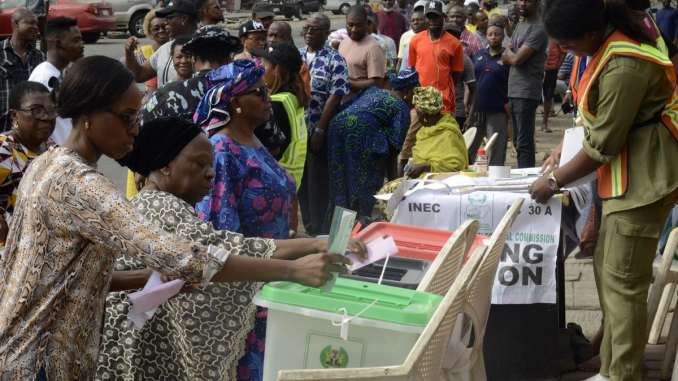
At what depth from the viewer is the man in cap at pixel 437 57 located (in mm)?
9234

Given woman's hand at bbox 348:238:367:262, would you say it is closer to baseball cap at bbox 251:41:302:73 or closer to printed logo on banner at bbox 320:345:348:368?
printed logo on banner at bbox 320:345:348:368

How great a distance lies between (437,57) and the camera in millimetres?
9305

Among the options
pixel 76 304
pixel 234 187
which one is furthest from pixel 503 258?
pixel 76 304

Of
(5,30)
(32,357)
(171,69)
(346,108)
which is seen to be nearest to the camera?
(32,357)

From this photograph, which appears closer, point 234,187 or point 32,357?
point 32,357

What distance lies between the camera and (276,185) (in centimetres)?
371

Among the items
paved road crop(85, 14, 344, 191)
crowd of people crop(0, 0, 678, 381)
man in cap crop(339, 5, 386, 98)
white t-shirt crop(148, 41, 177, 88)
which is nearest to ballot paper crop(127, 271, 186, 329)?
crowd of people crop(0, 0, 678, 381)

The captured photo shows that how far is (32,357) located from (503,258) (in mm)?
2986

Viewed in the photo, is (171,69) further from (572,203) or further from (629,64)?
(629,64)

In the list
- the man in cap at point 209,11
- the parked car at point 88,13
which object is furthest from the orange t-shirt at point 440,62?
the parked car at point 88,13

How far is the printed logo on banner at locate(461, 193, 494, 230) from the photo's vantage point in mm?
4766

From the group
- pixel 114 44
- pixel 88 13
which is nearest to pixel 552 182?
pixel 88 13

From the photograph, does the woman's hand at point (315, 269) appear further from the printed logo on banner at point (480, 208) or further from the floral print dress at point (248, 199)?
the printed logo on banner at point (480, 208)

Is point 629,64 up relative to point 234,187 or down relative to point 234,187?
up
